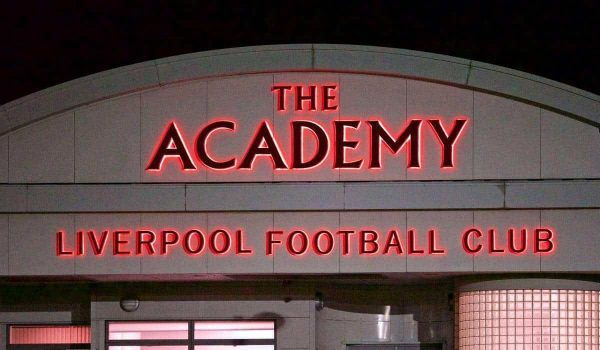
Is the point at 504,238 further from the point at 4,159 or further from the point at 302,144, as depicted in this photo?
the point at 4,159

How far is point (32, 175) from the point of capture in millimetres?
22141

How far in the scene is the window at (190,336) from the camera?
78.0 ft

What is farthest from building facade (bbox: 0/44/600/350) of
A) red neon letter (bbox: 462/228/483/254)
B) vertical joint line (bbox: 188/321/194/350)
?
vertical joint line (bbox: 188/321/194/350)

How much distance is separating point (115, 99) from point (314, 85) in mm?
3678

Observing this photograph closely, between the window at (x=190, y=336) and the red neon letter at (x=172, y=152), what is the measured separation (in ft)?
11.7

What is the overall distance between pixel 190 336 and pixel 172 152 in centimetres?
400

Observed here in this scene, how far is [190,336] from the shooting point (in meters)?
23.8

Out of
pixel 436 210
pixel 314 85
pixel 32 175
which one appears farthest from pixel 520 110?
pixel 32 175

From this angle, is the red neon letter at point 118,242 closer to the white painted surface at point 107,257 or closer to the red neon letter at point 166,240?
the white painted surface at point 107,257

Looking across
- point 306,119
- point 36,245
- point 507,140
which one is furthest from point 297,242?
point 36,245

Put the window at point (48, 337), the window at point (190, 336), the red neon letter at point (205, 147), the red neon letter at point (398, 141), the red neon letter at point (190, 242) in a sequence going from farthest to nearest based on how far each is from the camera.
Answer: the window at point (48, 337) → the window at point (190, 336) → the red neon letter at point (205, 147) → the red neon letter at point (398, 141) → the red neon letter at point (190, 242)

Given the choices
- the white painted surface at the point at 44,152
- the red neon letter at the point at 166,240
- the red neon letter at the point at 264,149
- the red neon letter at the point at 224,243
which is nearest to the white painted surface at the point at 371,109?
the red neon letter at the point at 264,149

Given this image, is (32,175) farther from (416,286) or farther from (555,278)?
(555,278)

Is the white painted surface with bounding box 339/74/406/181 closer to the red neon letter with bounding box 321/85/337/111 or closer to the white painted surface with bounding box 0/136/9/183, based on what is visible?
the red neon letter with bounding box 321/85/337/111
